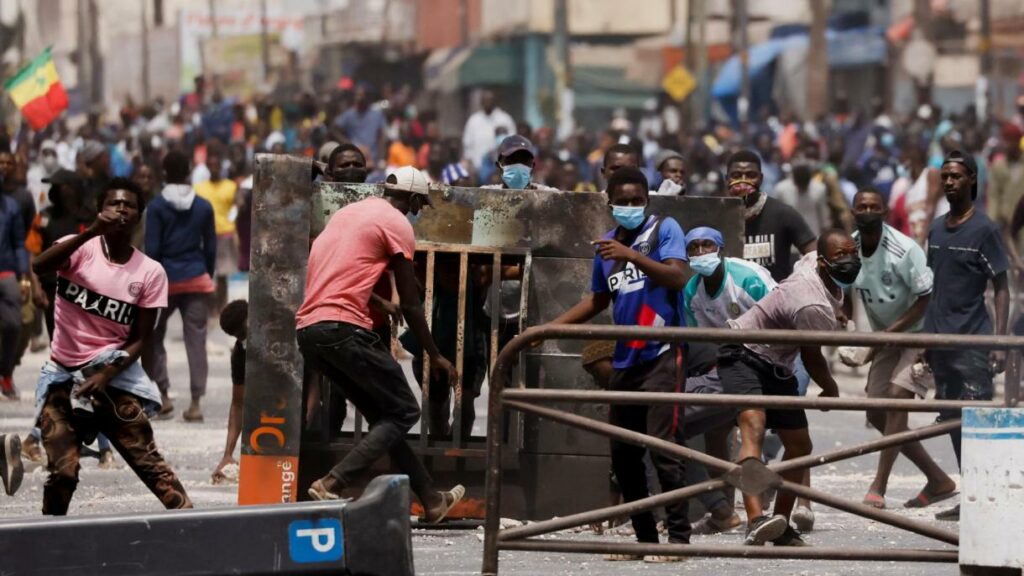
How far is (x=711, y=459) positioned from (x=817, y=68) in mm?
39294

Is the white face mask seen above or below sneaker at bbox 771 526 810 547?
above

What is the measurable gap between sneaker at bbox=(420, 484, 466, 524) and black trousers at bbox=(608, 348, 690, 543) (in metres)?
0.93

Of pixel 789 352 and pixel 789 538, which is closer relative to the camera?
pixel 789 538

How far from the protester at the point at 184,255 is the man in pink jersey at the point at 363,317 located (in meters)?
4.95

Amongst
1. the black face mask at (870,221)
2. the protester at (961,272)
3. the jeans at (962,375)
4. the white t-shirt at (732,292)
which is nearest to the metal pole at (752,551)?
the white t-shirt at (732,292)

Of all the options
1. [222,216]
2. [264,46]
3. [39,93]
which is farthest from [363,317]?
[264,46]

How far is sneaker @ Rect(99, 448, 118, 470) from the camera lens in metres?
12.5

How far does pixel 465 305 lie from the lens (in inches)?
401

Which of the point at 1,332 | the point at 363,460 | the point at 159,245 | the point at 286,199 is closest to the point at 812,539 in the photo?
the point at 363,460

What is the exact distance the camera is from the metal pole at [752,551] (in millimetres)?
7844

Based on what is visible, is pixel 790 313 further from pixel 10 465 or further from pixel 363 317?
pixel 10 465

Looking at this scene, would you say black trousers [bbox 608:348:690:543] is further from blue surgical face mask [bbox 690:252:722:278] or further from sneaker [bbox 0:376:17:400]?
sneaker [bbox 0:376:17:400]

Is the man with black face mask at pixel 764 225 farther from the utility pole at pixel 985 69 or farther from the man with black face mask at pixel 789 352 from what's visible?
the utility pole at pixel 985 69

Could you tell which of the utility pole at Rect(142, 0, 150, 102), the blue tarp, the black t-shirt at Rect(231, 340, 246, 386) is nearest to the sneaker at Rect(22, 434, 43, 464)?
the black t-shirt at Rect(231, 340, 246, 386)
